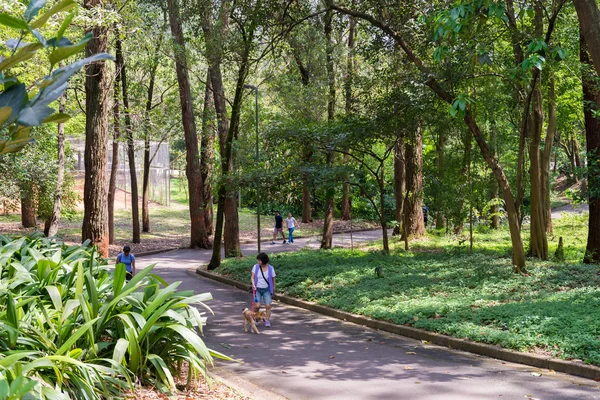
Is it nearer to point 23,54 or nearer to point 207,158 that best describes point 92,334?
point 23,54

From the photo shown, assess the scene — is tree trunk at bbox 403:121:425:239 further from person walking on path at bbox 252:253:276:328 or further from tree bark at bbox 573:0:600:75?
tree bark at bbox 573:0:600:75

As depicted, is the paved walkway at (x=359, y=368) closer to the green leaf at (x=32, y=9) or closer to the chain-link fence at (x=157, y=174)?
the green leaf at (x=32, y=9)

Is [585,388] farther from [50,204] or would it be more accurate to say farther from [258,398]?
[50,204]

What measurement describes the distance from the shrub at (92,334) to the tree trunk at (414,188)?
17957 mm

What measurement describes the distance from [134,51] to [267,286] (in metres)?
15.2

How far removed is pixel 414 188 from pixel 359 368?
17949mm

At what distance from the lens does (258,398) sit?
7832 mm

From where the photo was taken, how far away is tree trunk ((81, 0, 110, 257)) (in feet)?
52.6

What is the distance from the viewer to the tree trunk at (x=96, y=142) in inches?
631

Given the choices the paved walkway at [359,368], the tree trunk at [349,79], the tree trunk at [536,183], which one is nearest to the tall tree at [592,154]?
the tree trunk at [536,183]

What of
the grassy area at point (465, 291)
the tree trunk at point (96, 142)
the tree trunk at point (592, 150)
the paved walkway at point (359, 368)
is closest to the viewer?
the paved walkway at point (359, 368)

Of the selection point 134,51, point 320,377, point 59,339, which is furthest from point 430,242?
point 59,339

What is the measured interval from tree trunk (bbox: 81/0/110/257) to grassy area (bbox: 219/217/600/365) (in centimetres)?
502

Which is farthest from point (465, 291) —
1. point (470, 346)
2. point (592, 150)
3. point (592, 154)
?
point (592, 150)
